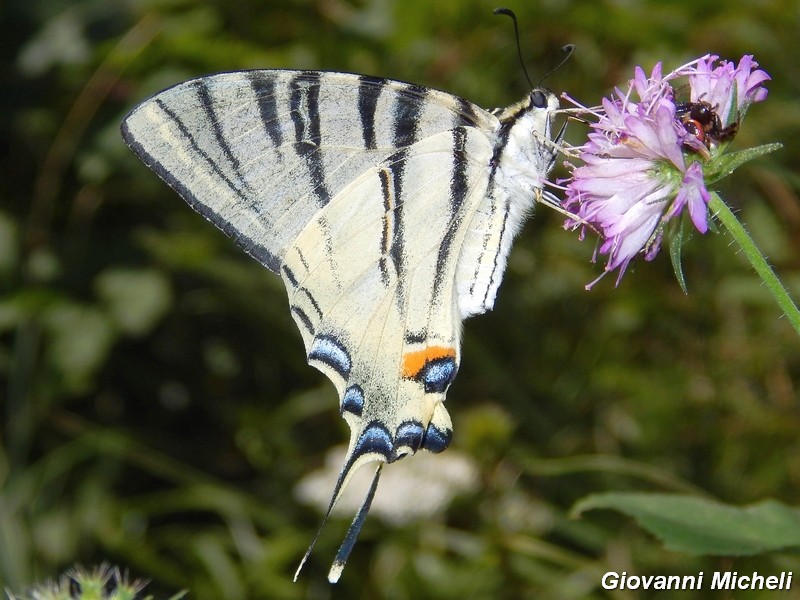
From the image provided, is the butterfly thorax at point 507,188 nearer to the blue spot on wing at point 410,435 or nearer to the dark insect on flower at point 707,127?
the blue spot on wing at point 410,435

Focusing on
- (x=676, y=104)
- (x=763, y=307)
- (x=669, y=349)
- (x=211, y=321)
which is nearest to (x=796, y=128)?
(x=763, y=307)

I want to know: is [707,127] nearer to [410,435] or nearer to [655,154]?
[655,154]

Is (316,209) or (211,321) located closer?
(316,209)

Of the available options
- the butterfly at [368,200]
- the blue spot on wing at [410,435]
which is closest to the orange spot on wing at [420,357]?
the butterfly at [368,200]

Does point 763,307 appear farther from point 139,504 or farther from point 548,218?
point 139,504

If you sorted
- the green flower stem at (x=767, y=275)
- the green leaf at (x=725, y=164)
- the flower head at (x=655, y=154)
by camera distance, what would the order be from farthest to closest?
the flower head at (x=655, y=154), the green leaf at (x=725, y=164), the green flower stem at (x=767, y=275)

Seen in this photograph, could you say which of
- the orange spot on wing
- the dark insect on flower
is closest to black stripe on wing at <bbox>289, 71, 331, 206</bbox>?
the orange spot on wing

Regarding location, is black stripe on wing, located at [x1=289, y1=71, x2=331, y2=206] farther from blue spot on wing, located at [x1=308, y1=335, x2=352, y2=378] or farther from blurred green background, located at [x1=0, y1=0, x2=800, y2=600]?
blurred green background, located at [x1=0, y1=0, x2=800, y2=600]
